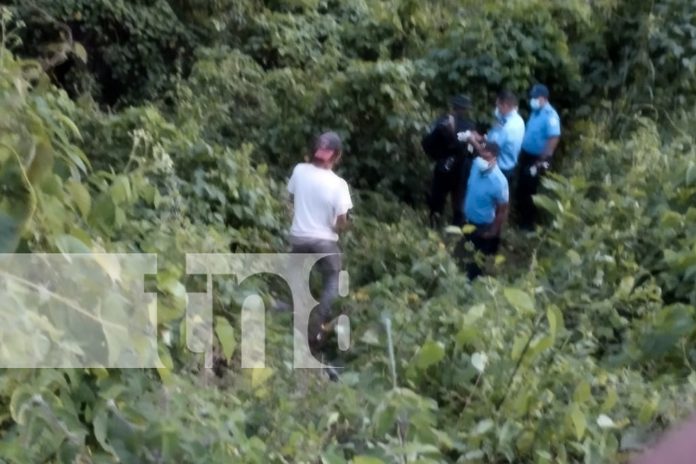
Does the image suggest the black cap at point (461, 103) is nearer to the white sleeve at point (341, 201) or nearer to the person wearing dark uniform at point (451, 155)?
the person wearing dark uniform at point (451, 155)

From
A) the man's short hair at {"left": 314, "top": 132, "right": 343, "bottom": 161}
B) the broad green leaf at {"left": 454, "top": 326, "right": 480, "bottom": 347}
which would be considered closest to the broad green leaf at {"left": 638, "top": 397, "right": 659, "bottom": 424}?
the broad green leaf at {"left": 454, "top": 326, "right": 480, "bottom": 347}

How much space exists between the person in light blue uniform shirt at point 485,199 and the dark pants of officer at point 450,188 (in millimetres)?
620

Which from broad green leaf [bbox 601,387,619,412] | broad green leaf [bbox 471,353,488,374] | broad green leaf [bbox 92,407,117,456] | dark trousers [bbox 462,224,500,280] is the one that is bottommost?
dark trousers [bbox 462,224,500,280]

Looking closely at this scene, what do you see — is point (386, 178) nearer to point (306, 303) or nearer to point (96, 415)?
point (306, 303)

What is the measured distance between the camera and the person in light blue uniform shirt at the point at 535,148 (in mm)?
7578

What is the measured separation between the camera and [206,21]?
10.9 m

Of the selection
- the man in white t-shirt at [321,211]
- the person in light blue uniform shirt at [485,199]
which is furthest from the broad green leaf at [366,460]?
the person in light blue uniform shirt at [485,199]

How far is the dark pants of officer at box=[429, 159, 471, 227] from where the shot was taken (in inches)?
290

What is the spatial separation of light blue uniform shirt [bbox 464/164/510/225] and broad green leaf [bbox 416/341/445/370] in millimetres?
2465

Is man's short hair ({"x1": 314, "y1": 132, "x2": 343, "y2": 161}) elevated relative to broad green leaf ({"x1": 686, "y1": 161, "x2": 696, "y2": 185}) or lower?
elevated

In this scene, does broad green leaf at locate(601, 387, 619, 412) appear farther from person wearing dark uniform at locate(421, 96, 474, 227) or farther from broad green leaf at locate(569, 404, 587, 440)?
person wearing dark uniform at locate(421, 96, 474, 227)

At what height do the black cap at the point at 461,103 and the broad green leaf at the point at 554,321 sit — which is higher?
the black cap at the point at 461,103

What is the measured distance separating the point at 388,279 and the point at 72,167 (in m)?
2.40

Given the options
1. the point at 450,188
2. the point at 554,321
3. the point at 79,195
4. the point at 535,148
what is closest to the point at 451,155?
the point at 450,188
